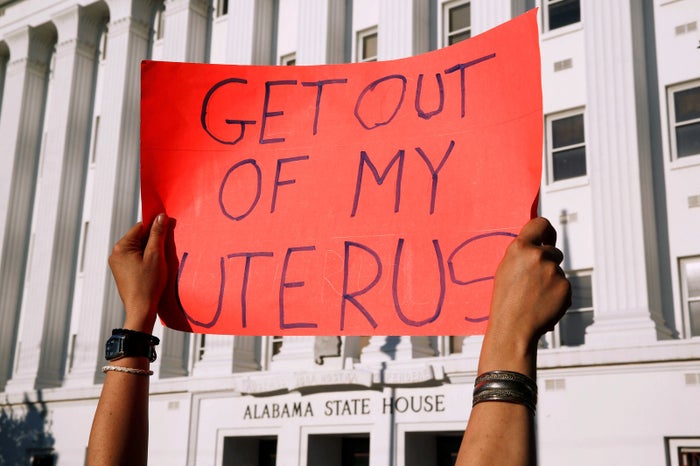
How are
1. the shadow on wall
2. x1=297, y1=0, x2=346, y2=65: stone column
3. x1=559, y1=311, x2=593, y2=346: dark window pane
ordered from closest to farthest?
x1=559, y1=311, x2=593, y2=346: dark window pane
x1=297, y1=0, x2=346, y2=65: stone column
the shadow on wall

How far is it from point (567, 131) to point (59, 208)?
1869 centimetres

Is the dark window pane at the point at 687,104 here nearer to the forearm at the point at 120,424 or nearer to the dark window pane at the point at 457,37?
the dark window pane at the point at 457,37

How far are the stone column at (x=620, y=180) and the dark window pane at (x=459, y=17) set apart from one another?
171 inches

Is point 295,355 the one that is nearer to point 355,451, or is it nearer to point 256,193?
point 355,451

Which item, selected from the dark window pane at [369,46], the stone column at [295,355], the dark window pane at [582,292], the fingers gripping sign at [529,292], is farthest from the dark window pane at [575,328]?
the fingers gripping sign at [529,292]

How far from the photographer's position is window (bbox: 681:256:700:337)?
1762 centimetres

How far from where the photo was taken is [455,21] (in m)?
23.3

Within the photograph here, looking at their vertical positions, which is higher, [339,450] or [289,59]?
[289,59]

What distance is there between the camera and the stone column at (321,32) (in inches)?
960

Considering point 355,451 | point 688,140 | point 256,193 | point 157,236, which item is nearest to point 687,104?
point 688,140

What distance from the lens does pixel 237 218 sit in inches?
142

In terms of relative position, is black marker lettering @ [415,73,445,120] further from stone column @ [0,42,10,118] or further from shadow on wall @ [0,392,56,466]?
stone column @ [0,42,10,118]

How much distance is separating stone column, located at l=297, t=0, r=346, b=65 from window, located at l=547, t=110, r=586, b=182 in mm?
7238

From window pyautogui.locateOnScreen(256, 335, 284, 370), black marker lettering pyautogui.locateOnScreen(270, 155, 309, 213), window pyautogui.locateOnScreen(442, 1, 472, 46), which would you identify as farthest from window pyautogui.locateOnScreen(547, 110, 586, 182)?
black marker lettering pyautogui.locateOnScreen(270, 155, 309, 213)
